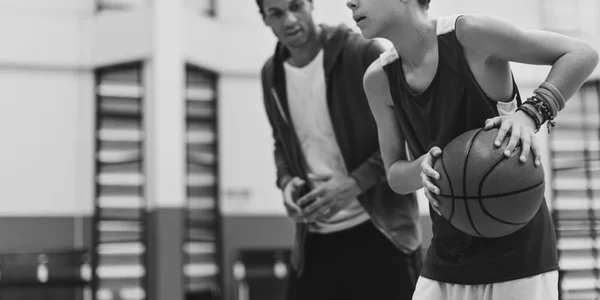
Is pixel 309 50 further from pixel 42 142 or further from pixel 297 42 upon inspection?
pixel 42 142

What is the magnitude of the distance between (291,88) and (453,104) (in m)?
1.31

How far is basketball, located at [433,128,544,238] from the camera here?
222 cm

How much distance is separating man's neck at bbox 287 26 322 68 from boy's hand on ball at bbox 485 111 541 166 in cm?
147

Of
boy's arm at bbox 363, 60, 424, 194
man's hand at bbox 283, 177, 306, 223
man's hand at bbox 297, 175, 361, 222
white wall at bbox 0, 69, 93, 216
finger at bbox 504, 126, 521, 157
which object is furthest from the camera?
white wall at bbox 0, 69, 93, 216

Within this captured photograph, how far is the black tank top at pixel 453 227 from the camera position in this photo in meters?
2.38

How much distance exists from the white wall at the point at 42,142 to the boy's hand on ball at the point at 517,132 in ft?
25.1

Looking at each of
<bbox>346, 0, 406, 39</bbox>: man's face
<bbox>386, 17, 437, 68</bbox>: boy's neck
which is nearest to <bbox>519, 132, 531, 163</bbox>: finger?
<bbox>386, 17, 437, 68</bbox>: boy's neck

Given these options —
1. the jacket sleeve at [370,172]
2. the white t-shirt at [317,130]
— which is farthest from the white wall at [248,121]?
the jacket sleeve at [370,172]

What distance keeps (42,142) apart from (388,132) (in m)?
7.25

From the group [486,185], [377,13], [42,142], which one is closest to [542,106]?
[486,185]

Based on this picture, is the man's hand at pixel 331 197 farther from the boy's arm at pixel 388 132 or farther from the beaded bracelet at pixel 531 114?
the beaded bracelet at pixel 531 114

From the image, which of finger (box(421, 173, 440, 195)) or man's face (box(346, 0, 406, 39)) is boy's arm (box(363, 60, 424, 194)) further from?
finger (box(421, 173, 440, 195))

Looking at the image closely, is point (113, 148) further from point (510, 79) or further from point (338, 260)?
point (510, 79)

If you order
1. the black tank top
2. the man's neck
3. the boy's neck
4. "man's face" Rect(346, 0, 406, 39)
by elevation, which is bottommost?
the black tank top
